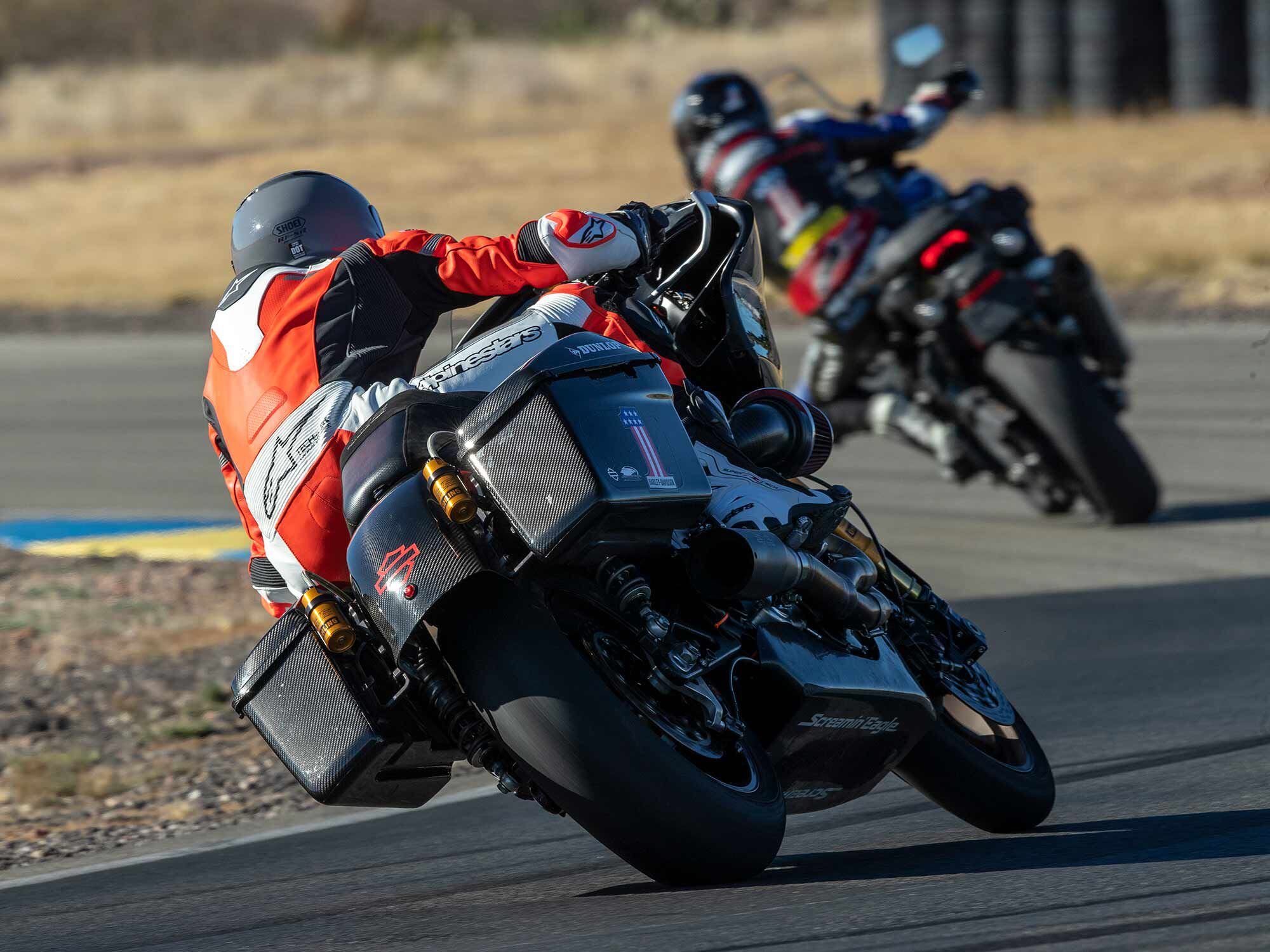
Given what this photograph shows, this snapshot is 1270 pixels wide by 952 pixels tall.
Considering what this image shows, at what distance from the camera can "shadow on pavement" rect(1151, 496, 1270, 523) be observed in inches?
338

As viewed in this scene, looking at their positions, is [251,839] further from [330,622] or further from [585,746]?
[585,746]

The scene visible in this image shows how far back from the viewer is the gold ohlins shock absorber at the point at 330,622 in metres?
3.61

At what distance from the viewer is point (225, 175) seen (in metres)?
27.0

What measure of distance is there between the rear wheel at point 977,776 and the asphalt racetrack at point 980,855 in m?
0.07

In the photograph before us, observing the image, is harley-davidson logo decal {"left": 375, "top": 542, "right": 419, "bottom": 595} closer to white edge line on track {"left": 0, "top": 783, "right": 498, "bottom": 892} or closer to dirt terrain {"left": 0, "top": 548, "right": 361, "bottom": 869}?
white edge line on track {"left": 0, "top": 783, "right": 498, "bottom": 892}

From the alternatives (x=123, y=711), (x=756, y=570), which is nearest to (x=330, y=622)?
(x=756, y=570)

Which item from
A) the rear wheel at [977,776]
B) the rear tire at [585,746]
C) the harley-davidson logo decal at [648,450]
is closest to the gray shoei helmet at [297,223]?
the harley-davidson logo decal at [648,450]

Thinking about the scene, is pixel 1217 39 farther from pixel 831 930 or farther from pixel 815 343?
pixel 831 930

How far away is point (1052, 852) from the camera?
3984mm

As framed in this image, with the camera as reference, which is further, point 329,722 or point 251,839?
point 251,839

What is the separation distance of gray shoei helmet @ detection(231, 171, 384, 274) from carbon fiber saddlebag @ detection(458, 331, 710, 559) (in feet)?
3.39

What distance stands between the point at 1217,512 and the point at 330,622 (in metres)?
5.96

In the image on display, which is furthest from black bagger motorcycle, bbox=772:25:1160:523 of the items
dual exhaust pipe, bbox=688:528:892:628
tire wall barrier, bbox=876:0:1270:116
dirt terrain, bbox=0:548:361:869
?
tire wall barrier, bbox=876:0:1270:116

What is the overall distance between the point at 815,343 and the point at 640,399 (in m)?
5.48
